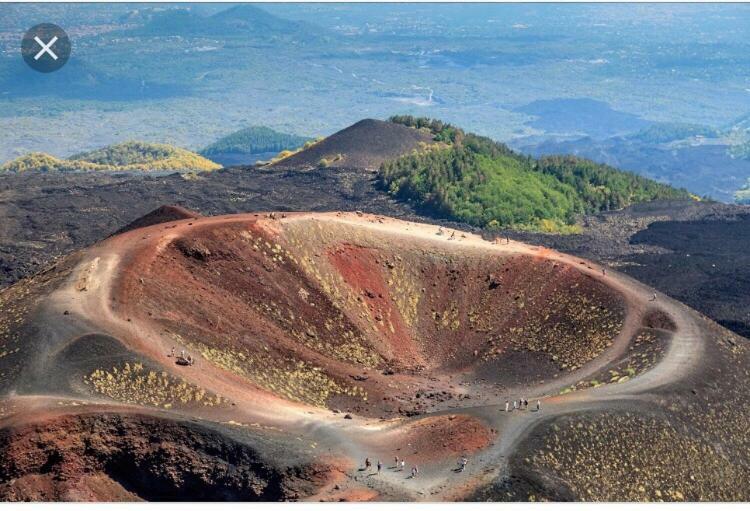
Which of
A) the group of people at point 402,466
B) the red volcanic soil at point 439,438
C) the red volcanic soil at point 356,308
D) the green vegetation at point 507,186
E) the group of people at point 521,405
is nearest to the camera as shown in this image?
the group of people at point 402,466

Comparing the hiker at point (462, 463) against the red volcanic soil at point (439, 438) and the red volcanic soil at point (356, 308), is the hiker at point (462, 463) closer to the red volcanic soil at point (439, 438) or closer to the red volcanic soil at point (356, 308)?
the red volcanic soil at point (439, 438)

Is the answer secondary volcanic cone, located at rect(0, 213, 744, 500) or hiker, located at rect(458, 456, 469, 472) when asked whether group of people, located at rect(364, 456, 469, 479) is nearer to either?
hiker, located at rect(458, 456, 469, 472)

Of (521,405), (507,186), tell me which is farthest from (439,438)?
(507,186)

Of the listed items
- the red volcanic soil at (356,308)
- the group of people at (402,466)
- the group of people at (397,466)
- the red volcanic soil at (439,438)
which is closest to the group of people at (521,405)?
the red volcanic soil at (439,438)

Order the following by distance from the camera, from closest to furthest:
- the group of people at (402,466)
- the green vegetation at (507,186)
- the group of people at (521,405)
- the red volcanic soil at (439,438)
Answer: the group of people at (402,466) < the red volcanic soil at (439,438) < the group of people at (521,405) < the green vegetation at (507,186)

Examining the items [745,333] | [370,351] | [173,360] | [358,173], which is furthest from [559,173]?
[173,360]

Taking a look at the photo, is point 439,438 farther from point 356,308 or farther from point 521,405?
point 356,308
